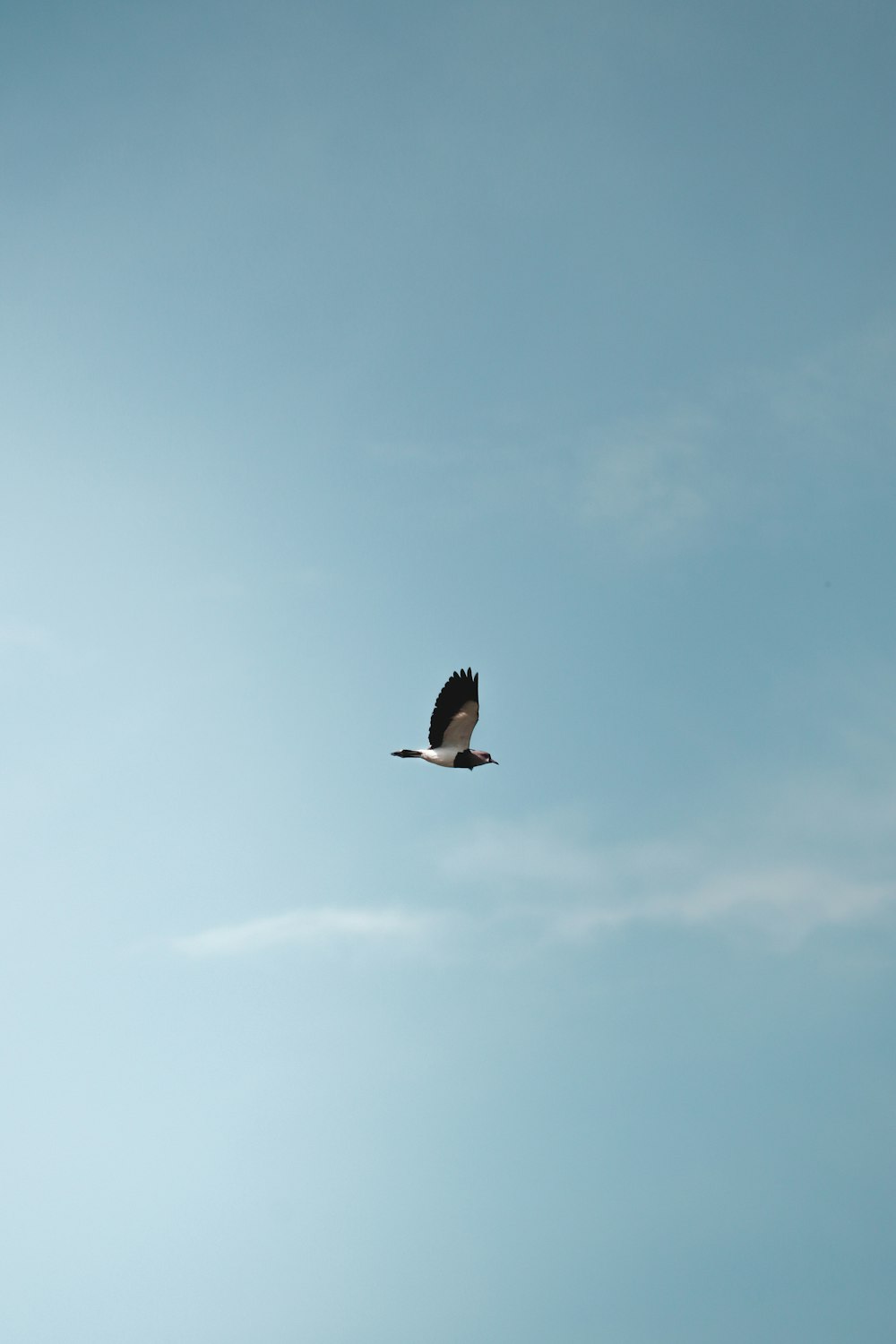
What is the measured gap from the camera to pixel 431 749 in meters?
68.9

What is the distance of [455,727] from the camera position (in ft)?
223

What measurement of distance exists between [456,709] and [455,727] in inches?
54.2

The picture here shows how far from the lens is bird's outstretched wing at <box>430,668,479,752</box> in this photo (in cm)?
6656

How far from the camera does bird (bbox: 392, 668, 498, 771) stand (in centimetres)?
6662

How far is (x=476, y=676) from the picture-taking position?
66688 mm

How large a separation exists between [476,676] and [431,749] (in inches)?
185

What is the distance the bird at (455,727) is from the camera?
219 ft

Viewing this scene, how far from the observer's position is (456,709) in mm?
66875

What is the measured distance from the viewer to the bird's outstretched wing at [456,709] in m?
66.6
